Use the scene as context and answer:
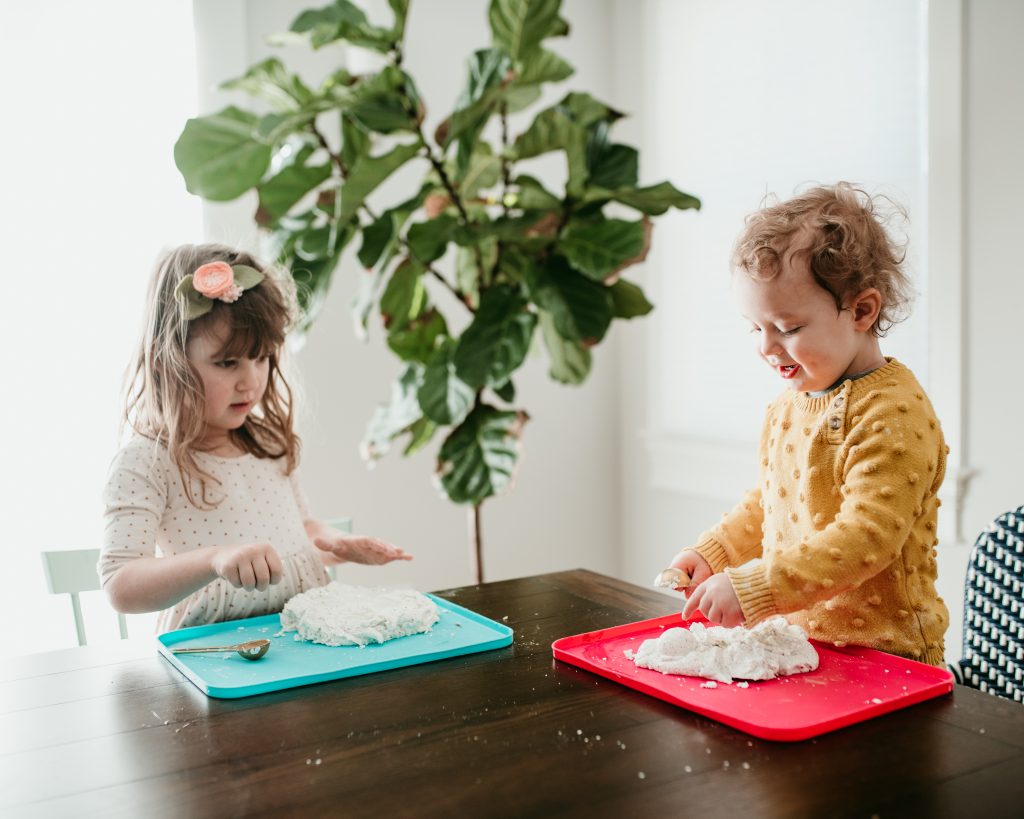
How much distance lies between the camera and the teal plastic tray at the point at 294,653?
1.10 meters

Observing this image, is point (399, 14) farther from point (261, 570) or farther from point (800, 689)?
point (800, 689)

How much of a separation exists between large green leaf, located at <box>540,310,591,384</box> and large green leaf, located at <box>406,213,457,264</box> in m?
0.34

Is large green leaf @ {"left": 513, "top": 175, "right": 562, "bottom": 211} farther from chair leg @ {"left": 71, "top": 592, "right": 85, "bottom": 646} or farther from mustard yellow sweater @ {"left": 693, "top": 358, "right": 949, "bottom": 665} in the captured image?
chair leg @ {"left": 71, "top": 592, "right": 85, "bottom": 646}

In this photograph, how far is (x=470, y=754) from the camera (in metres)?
0.89

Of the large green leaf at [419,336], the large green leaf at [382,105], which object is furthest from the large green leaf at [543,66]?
the large green leaf at [419,336]

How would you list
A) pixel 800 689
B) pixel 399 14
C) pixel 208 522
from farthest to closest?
pixel 399 14
pixel 208 522
pixel 800 689

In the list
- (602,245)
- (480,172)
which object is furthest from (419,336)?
(602,245)

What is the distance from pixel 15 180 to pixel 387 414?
3.61 ft

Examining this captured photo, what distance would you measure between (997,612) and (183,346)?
4.21ft

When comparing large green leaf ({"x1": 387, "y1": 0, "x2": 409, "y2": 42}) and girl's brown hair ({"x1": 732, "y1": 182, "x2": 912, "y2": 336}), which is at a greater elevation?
large green leaf ({"x1": 387, "y1": 0, "x2": 409, "y2": 42})

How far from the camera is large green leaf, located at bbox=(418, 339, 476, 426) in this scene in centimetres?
222

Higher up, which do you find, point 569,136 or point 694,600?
point 569,136

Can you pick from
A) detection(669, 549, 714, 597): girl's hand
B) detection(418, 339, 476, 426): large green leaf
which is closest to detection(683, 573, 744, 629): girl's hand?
detection(669, 549, 714, 597): girl's hand

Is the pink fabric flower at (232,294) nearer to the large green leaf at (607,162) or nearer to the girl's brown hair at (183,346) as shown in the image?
the girl's brown hair at (183,346)
